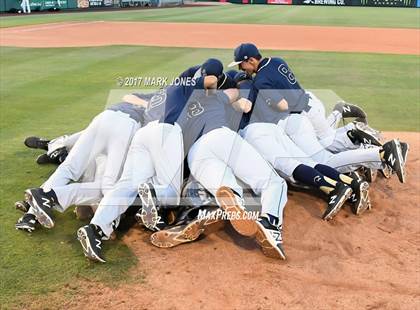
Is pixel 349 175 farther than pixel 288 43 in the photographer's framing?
No

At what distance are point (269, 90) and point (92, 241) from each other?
8.51ft

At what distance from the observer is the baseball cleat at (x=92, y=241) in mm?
4051

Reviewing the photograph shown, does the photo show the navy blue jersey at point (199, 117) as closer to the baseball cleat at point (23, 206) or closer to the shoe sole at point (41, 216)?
the shoe sole at point (41, 216)

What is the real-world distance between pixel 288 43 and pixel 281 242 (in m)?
16.8

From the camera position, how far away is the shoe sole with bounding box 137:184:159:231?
4.34 meters

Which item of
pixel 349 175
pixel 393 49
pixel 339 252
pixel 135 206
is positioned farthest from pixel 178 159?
pixel 393 49

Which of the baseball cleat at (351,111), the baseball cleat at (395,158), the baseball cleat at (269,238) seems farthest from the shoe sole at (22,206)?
the baseball cleat at (351,111)

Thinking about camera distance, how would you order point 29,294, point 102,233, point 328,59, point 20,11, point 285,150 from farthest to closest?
1. point 20,11
2. point 328,59
3. point 285,150
4. point 102,233
5. point 29,294

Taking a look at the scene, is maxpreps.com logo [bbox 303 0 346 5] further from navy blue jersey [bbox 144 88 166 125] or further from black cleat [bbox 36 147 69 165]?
navy blue jersey [bbox 144 88 166 125]

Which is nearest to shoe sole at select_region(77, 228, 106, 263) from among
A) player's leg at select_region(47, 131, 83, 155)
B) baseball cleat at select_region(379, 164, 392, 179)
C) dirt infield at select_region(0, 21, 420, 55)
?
player's leg at select_region(47, 131, 83, 155)

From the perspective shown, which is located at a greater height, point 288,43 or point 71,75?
point 71,75

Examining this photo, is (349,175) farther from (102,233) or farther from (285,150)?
(102,233)

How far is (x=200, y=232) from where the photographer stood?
446 centimetres

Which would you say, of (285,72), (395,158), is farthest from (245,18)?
(395,158)
